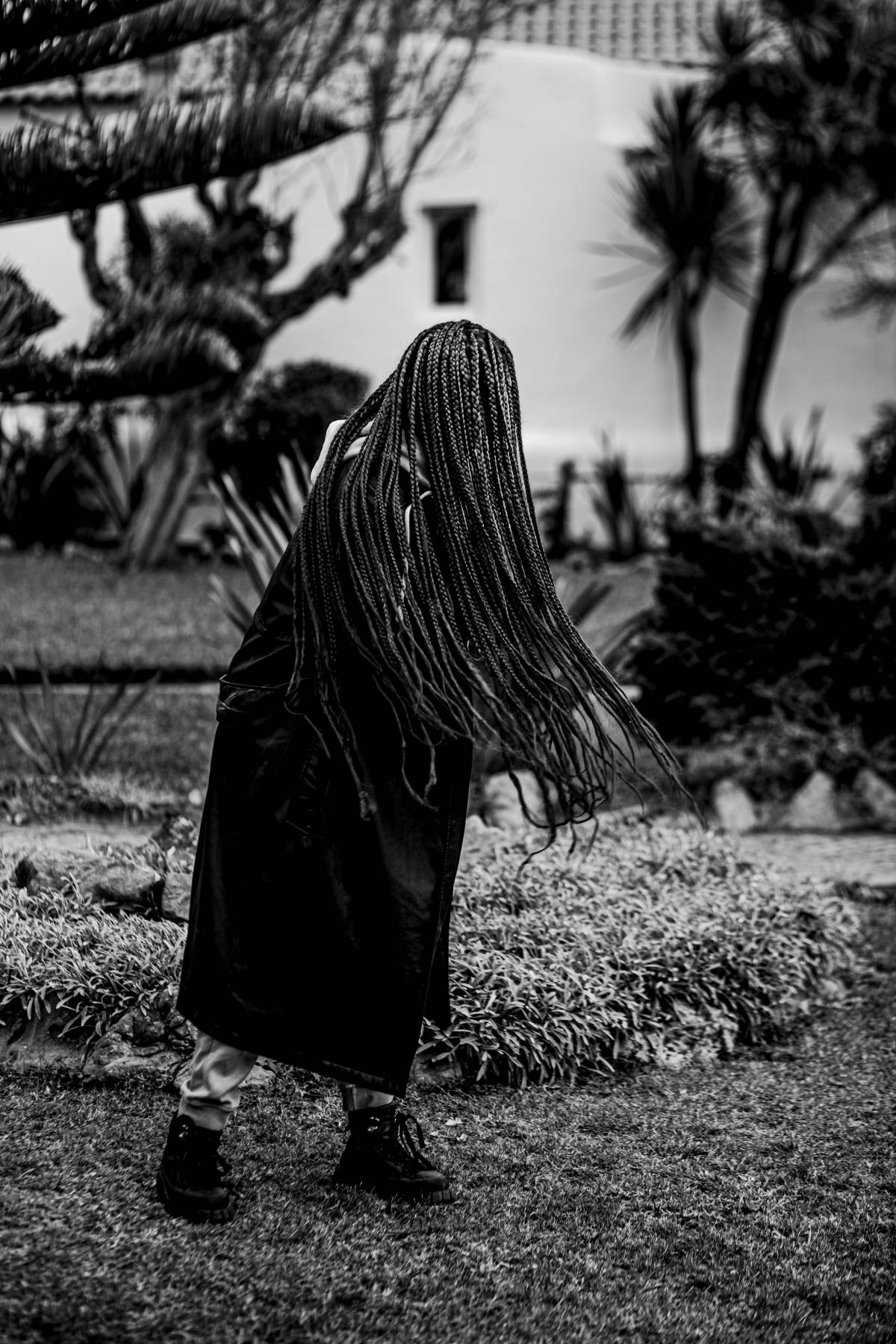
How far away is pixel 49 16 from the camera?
555 centimetres

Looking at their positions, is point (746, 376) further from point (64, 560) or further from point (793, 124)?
point (64, 560)

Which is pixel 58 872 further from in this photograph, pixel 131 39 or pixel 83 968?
pixel 131 39

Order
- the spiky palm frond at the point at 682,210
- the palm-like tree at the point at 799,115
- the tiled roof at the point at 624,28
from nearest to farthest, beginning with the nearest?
the palm-like tree at the point at 799,115, the spiky palm frond at the point at 682,210, the tiled roof at the point at 624,28

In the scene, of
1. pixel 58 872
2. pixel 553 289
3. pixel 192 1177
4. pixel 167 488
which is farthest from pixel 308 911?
pixel 553 289

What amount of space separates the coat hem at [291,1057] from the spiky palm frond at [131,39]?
13.7 feet

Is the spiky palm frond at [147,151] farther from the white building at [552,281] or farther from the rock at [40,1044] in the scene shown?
the white building at [552,281]

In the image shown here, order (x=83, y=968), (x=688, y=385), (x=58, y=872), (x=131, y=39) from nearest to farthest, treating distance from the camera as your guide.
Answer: (x=83, y=968), (x=58, y=872), (x=131, y=39), (x=688, y=385)

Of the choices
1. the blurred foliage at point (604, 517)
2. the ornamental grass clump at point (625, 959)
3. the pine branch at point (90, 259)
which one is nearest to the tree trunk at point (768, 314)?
the blurred foliage at point (604, 517)

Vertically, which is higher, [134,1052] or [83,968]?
[83,968]

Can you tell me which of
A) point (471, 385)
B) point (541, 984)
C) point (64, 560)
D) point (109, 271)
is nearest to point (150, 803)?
point (541, 984)

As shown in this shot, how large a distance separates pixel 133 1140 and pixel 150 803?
2.49 m

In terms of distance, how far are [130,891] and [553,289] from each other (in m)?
12.1

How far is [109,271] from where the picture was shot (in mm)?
14469

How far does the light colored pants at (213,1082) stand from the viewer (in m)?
3.20
